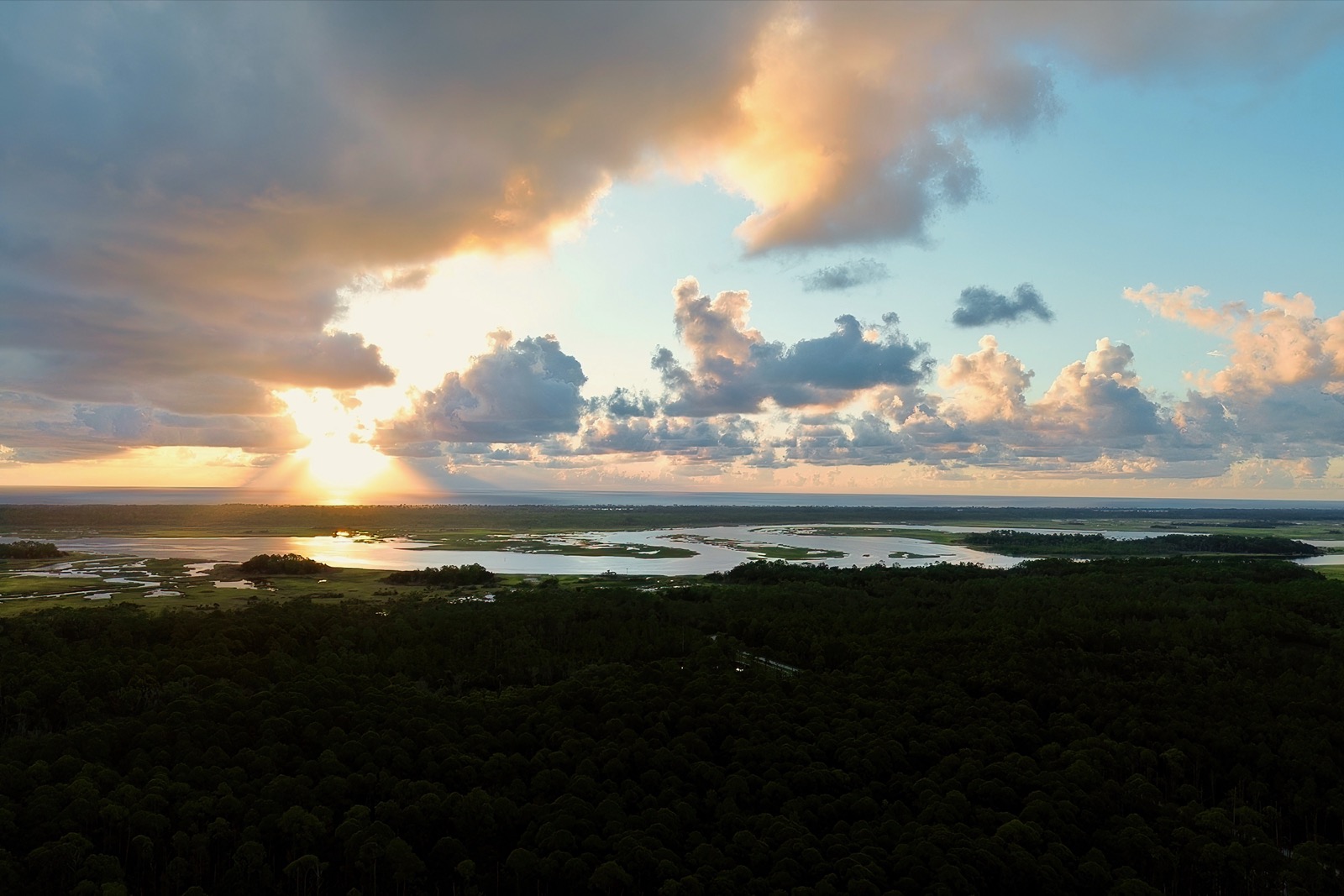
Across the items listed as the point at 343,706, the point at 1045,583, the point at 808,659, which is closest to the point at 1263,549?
the point at 1045,583

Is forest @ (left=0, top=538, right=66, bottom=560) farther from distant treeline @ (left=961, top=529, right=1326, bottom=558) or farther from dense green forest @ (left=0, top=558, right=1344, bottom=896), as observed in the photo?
distant treeline @ (left=961, top=529, right=1326, bottom=558)

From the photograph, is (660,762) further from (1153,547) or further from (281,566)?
(1153,547)

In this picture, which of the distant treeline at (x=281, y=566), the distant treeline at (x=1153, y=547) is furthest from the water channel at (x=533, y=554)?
the distant treeline at (x=281, y=566)

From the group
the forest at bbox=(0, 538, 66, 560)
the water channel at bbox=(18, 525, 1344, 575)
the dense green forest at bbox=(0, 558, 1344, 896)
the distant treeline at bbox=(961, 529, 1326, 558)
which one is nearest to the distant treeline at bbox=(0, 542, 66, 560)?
the forest at bbox=(0, 538, 66, 560)

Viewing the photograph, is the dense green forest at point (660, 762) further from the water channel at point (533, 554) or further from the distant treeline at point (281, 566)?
the water channel at point (533, 554)

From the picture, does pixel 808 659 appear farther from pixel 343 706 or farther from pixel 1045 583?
pixel 1045 583

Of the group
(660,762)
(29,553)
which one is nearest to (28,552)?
(29,553)
